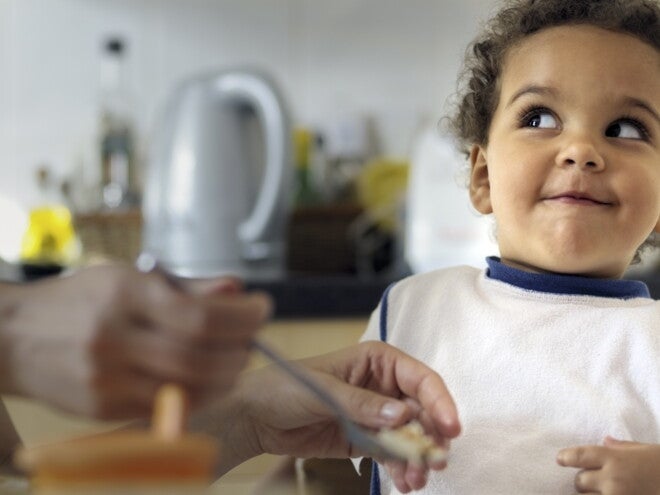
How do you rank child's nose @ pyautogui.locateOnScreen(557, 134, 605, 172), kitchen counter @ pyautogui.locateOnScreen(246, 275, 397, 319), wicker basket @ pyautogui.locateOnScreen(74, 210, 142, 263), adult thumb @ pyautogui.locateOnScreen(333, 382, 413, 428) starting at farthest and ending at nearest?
1. wicker basket @ pyautogui.locateOnScreen(74, 210, 142, 263)
2. kitchen counter @ pyautogui.locateOnScreen(246, 275, 397, 319)
3. child's nose @ pyautogui.locateOnScreen(557, 134, 605, 172)
4. adult thumb @ pyautogui.locateOnScreen(333, 382, 413, 428)

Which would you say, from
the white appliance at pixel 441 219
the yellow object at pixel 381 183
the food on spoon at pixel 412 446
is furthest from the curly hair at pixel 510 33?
A: the yellow object at pixel 381 183

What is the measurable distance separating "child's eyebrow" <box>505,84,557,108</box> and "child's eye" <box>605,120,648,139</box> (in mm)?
56

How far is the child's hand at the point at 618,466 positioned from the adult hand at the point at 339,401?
0.12 meters

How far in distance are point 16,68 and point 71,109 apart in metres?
0.15

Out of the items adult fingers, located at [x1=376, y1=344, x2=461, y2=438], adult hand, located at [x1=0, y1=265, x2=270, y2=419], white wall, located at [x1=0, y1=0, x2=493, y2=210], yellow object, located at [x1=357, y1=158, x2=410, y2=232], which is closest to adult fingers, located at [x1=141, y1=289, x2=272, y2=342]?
adult hand, located at [x1=0, y1=265, x2=270, y2=419]

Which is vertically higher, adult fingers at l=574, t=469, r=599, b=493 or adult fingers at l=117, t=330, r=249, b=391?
adult fingers at l=117, t=330, r=249, b=391

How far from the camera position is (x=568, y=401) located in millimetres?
793

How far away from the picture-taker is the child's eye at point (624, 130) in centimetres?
88

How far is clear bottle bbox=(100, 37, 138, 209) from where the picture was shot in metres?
2.33

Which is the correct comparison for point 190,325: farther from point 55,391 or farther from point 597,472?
point 597,472

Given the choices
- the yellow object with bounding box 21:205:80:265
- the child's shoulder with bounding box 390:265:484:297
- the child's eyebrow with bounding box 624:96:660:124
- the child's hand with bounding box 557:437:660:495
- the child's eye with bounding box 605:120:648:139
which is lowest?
the yellow object with bounding box 21:205:80:265

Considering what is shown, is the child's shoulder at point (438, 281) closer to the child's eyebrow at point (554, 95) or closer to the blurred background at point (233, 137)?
the child's eyebrow at point (554, 95)

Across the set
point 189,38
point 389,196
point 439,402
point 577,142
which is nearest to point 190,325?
point 439,402

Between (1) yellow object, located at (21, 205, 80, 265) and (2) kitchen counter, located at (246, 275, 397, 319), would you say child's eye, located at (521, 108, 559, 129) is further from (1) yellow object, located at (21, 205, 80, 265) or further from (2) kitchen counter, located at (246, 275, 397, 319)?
(1) yellow object, located at (21, 205, 80, 265)
